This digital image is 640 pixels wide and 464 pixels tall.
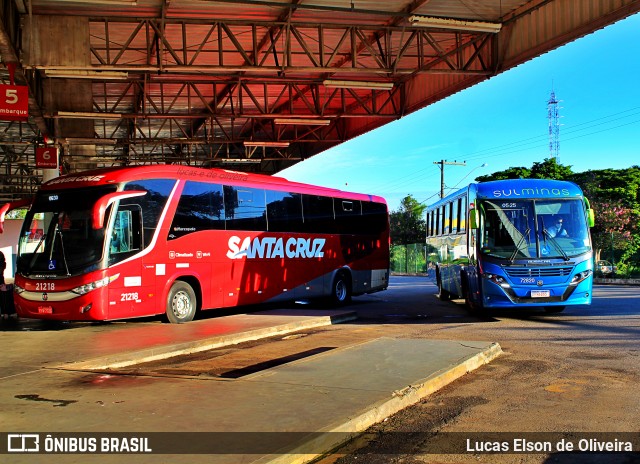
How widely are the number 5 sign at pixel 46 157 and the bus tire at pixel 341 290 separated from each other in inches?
405

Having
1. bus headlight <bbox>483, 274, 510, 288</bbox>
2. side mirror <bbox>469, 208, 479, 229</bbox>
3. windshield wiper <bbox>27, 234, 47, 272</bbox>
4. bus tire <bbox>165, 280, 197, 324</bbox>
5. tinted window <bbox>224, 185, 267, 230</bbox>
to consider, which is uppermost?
tinted window <bbox>224, 185, 267, 230</bbox>

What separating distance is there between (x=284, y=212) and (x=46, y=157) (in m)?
8.82

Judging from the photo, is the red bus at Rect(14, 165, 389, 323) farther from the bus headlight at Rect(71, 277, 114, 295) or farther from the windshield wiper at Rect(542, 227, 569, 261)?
the windshield wiper at Rect(542, 227, 569, 261)

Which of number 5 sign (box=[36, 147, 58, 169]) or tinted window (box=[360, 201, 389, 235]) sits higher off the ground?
number 5 sign (box=[36, 147, 58, 169])

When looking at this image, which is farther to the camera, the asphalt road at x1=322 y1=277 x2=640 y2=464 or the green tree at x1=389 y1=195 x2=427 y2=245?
the green tree at x1=389 y1=195 x2=427 y2=245

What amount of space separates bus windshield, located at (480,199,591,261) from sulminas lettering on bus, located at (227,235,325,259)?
595 centimetres

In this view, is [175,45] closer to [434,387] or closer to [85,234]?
[85,234]

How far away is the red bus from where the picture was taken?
1265 cm

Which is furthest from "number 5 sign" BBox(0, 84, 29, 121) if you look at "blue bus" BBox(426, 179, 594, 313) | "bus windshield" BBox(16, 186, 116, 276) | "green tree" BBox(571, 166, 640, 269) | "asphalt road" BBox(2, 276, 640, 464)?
"green tree" BBox(571, 166, 640, 269)

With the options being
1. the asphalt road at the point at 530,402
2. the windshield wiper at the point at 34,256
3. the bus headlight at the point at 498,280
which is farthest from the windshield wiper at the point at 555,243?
the windshield wiper at the point at 34,256

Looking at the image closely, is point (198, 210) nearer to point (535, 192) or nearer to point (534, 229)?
point (534, 229)

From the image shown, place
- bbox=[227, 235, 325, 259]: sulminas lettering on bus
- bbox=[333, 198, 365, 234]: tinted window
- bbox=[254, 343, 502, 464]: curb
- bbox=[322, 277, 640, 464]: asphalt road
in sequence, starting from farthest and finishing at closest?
1. bbox=[333, 198, 365, 234]: tinted window
2. bbox=[227, 235, 325, 259]: sulminas lettering on bus
3. bbox=[322, 277, 640, 464]: asphalt road
4. bbox=[254, 343, 502, 464]: curb

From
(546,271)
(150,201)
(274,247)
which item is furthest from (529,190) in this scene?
(150,201)

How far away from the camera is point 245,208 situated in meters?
16.8
